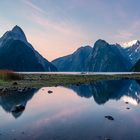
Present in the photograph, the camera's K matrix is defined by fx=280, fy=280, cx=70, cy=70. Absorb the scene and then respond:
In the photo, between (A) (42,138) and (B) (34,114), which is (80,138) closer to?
(A) (42,138)

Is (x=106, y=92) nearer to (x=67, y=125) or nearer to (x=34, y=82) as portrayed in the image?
(x=34, y=82)

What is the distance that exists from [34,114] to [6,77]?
51.5 meters

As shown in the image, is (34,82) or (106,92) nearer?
(106,92)

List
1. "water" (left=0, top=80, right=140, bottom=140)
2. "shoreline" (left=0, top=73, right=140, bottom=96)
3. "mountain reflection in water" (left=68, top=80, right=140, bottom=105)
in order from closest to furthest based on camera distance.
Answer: "water" (left=0, top=80, right=140, bottom=140) → "mountain reflection in water" (left=68, top=80, right=140, bottom=105) → "shoreline" (left=0, top=73, right=140, bottom=96)

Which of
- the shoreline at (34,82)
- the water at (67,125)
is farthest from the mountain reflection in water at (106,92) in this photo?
the water at (67,125)

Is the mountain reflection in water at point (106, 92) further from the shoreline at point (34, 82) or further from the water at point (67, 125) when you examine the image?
the water at point (67, 125)

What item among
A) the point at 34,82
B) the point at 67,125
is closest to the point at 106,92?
the point at 34,82

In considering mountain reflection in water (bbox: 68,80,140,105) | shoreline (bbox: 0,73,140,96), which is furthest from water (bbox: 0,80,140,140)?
shoreline (bbox: 0,73,140,96)

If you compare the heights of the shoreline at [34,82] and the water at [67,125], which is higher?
the shoreline at [34,82]

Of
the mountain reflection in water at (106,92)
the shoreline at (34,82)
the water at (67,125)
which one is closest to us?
the water at (67,125)

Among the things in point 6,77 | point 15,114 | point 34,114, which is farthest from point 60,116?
point 6,77

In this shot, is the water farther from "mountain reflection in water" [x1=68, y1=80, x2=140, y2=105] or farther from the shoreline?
the shoreline

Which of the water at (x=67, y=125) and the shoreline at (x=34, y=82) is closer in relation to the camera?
the water at (x=67, y=125)

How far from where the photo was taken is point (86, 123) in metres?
26.5
